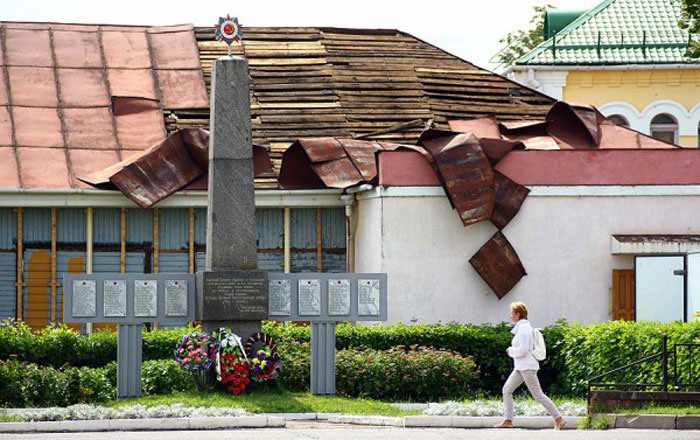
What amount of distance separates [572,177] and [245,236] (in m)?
8.95

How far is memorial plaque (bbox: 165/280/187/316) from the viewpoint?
Answer: 20.4 meters

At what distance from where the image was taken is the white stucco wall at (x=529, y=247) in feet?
87.8

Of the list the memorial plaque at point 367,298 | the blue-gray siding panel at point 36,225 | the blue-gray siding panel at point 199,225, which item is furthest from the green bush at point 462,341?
the blue-gray siding panel at point 36,225

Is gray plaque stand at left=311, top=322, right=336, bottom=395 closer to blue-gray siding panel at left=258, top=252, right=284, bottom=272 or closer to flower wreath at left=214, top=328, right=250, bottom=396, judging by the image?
flower wreath at left=214, top=328, right=250, bottom=396

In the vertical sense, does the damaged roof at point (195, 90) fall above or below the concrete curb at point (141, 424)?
above

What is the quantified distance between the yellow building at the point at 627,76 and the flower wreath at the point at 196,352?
22338 mm

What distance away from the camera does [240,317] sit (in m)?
20.5

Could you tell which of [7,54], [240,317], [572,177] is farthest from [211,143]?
[7,54]

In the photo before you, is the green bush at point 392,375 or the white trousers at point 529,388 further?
the green bush at point 392,375

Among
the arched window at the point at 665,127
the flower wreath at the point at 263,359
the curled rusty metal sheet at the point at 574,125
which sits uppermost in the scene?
the arched window at the point at 665,127

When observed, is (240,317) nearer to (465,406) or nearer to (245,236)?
(245,236)

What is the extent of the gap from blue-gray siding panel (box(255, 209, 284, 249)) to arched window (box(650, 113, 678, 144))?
52.6ft

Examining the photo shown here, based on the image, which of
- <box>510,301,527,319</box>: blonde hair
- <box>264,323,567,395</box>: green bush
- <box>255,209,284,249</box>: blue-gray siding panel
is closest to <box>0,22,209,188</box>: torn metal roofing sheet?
<box>255,209,284,249</box>: blue-gray siding panel

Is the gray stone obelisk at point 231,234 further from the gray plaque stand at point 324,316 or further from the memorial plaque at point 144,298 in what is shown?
the memorial plaque at point 144,298
